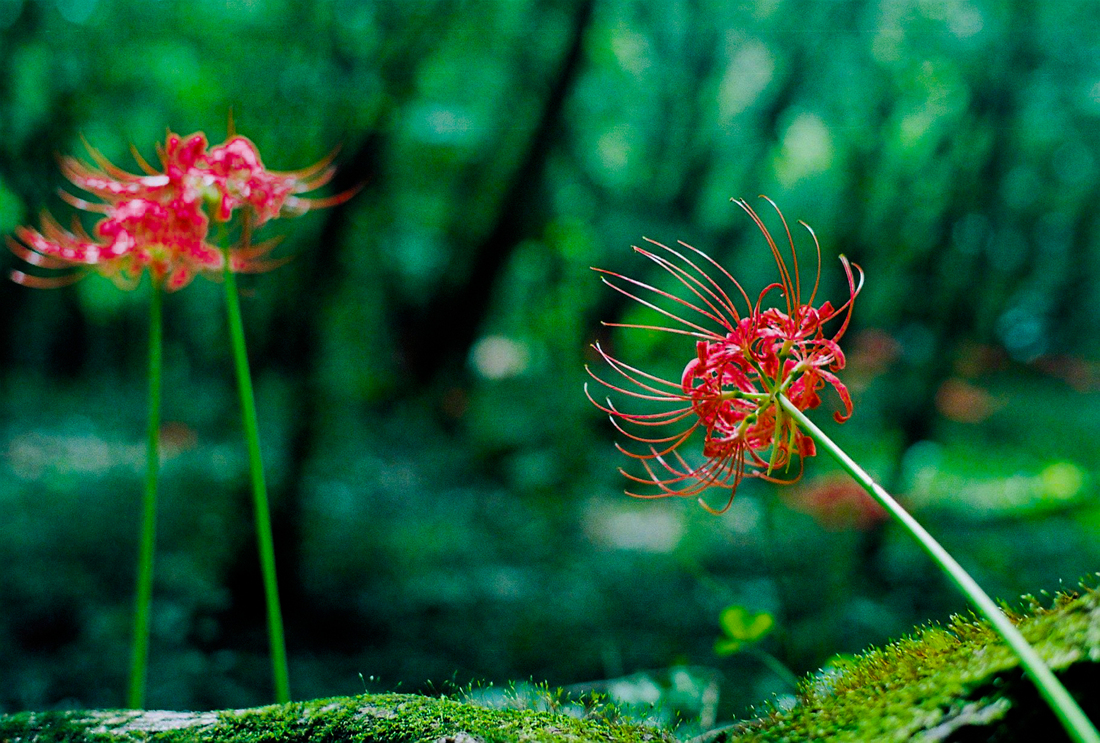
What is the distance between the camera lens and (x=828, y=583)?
444 cm

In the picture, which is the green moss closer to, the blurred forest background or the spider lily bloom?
the spider lily bloom

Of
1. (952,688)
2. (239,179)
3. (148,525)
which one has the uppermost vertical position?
(239,179)

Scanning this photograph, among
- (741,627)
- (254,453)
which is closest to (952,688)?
(741,627)

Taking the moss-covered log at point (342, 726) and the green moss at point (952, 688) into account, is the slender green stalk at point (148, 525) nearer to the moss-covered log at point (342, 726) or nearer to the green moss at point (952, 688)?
the moss-covered log at point (342, 726)

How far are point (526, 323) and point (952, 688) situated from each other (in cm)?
554

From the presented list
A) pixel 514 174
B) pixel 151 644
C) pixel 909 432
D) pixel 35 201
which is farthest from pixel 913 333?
pixel 35 201

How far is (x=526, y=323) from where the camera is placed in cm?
615

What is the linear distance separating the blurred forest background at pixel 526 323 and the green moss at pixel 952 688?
2365 millimetres

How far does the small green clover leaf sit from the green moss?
43 cm

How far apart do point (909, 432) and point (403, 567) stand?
10.7 ft

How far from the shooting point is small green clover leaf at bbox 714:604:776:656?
1.36 meters

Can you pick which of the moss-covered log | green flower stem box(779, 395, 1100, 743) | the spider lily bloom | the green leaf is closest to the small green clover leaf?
the green leaf

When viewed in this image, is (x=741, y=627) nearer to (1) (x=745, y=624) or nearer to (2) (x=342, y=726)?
(1) (x=745, y=624)

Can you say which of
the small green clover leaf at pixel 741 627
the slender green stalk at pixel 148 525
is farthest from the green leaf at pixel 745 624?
the slender green stalk at pixel 148 525
